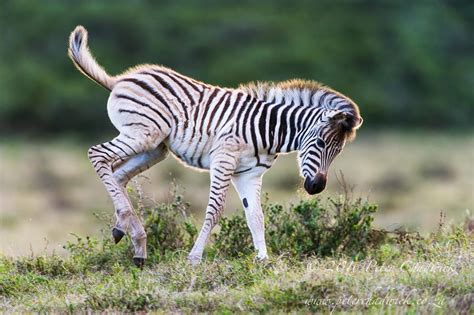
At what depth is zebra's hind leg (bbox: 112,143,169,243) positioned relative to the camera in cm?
1034

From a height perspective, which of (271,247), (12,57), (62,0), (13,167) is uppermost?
(62,0)

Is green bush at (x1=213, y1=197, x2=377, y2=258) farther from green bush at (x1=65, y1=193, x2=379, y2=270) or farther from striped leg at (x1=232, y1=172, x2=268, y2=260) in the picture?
Answer: striped leg at (x1=232, y1=172, x2=268, y2=260)

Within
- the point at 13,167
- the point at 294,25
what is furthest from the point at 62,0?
the point at 13,167

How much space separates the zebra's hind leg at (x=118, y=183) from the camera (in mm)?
9820

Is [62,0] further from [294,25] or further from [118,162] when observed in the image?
[118,162]

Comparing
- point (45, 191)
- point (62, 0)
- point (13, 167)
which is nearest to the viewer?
point (45, 191)

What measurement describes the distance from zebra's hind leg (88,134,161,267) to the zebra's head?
1802 millimetres

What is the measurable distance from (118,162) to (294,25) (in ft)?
134

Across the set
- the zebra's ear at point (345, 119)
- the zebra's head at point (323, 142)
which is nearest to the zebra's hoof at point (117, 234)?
the zebra's head at point (323, 142)

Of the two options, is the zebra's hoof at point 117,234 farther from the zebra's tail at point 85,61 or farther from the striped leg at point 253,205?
the zebra's tail at point 85,61

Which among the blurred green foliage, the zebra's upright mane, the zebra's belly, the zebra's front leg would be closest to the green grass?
the zebra's front leg

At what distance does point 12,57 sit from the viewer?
45.3m

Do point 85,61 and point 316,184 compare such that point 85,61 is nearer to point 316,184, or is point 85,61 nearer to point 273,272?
point 316,184

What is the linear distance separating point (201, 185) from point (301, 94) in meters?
13.6
